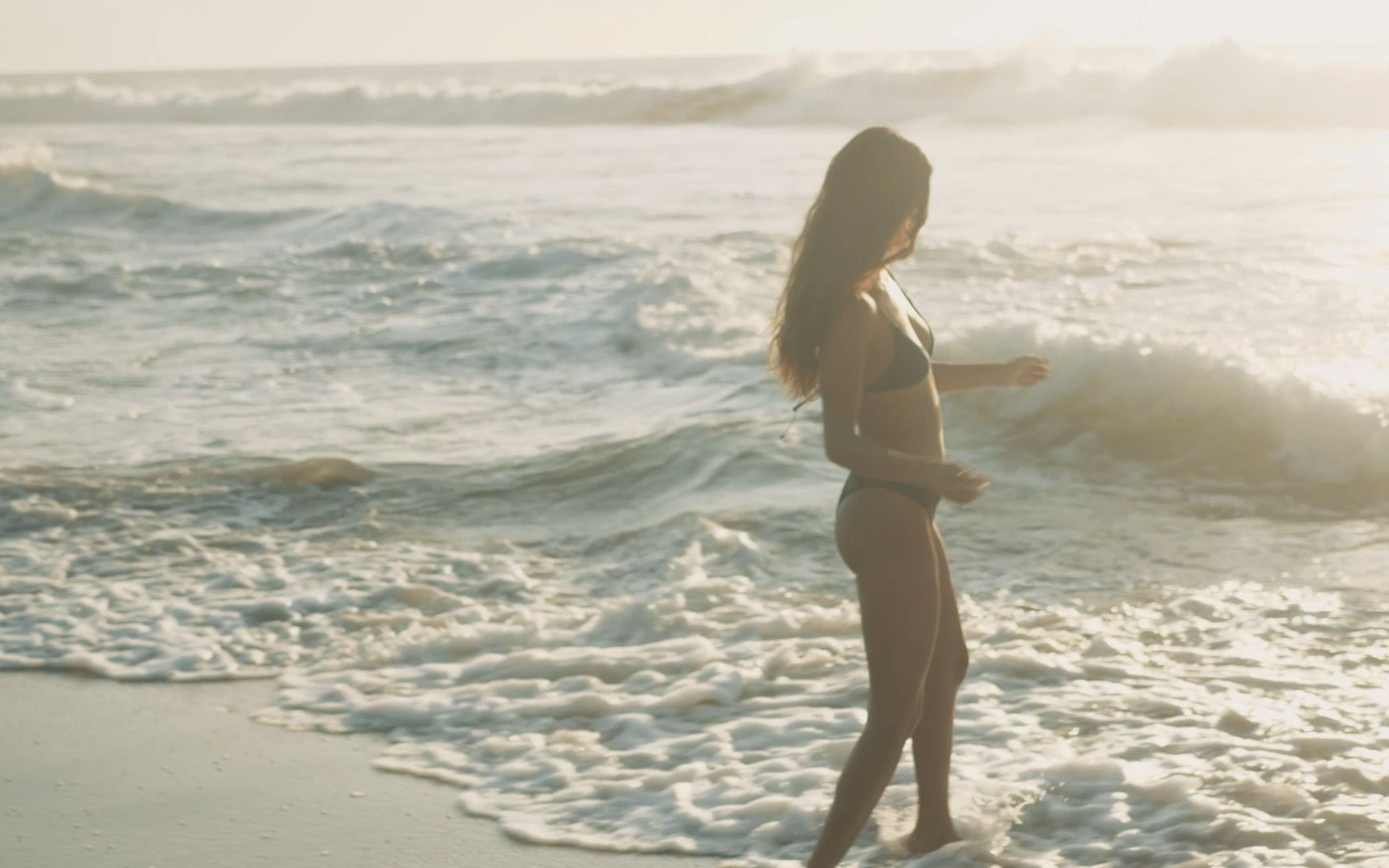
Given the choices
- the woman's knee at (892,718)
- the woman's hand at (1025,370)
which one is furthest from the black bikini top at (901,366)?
the woman's knee at (892,718)

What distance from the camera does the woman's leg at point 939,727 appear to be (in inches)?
161

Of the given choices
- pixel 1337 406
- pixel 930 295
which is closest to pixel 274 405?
pixel 930 295

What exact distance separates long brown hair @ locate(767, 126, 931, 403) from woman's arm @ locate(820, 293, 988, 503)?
45 millimetres

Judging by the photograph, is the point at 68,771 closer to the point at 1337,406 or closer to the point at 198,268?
the point at 1337,406

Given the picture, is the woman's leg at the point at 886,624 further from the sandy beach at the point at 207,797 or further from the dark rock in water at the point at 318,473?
the dark rock in water at the point at 318,473

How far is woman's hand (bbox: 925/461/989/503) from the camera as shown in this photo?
3.50 meters

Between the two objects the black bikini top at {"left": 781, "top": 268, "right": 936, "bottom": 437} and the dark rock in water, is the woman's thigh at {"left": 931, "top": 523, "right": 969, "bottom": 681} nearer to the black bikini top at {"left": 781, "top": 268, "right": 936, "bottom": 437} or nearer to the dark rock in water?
the black bikini top at {"left": 781, "top": 268, "right": 936, "bottom": 437}

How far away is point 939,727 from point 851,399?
1036 mm

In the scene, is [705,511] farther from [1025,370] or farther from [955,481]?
[955,481]

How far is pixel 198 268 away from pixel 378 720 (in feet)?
46.0

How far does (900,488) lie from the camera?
3805 mm

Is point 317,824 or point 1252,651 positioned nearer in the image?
point 317,824

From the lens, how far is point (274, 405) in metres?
11.7

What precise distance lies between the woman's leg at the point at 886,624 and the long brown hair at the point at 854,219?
1.46ft
